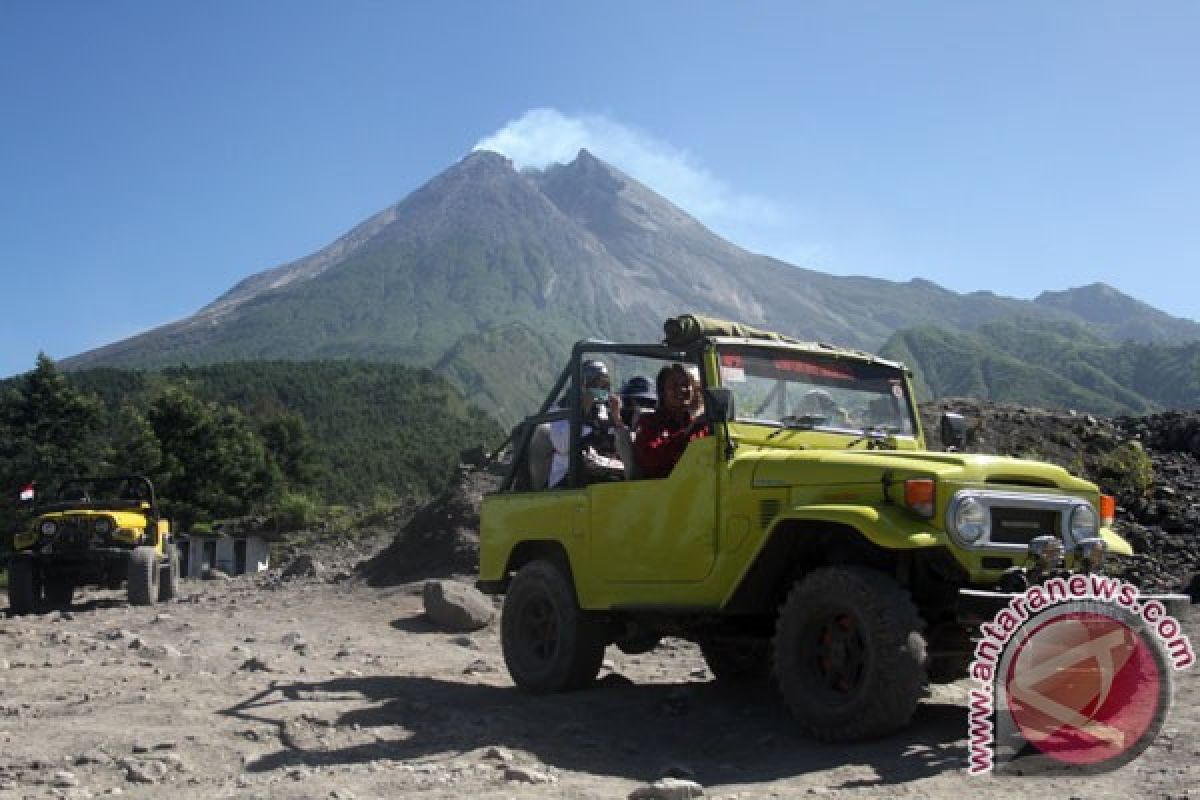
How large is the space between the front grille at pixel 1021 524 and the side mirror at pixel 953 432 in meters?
1.66

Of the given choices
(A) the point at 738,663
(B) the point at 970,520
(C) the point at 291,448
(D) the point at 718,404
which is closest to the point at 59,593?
(A) the point at 738,663

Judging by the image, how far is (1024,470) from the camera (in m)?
5.76

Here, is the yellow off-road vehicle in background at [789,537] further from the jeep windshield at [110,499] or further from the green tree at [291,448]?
the green tree at [291,448]

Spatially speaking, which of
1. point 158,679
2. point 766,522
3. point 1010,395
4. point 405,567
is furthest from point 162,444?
point 1010,395

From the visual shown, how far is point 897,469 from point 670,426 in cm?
184

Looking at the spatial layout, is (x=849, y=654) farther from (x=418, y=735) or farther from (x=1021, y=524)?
(x=418, y=735)

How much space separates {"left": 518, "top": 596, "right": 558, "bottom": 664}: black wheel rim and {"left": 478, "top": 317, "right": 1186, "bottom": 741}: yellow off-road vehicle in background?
0.02m

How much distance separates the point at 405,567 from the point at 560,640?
30.6 ft

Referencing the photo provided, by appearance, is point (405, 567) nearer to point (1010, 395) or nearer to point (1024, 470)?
point (1024, 470)

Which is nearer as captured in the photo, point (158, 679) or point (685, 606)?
point (685, 606)

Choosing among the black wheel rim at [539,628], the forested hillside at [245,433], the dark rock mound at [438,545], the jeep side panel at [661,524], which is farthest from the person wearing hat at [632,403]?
the forested hillside at [245,433]

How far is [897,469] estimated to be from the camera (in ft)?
18.4

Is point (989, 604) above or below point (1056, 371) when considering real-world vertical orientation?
below

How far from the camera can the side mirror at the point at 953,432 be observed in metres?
7.34
